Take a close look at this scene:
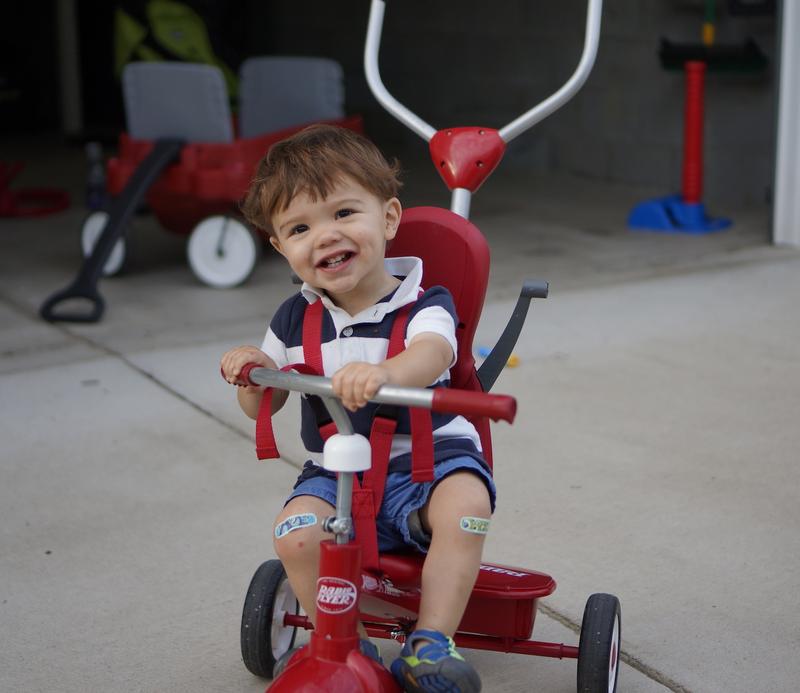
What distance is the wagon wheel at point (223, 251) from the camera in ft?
18.4

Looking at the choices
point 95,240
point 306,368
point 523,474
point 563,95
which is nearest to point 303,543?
point 306,368

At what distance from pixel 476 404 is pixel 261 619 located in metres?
0.89

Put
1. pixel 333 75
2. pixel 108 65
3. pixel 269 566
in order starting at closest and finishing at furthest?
pixel 269 566, pixel 333 75, pixel 108 65

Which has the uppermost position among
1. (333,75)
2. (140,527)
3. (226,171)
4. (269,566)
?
(333,75)

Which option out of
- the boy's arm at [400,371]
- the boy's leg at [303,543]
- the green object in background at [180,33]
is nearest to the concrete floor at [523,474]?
the boy's leg at [303,543]

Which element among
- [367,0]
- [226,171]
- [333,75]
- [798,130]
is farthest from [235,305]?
[367,0]

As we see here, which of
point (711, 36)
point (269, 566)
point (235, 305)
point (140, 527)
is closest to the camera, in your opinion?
point (269, 566)

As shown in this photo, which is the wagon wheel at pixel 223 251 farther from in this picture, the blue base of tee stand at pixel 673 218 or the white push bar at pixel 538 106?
the white push bar at pixel 538 106

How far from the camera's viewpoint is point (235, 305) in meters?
5.36

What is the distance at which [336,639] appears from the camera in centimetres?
190

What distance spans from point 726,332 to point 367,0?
6154 mm

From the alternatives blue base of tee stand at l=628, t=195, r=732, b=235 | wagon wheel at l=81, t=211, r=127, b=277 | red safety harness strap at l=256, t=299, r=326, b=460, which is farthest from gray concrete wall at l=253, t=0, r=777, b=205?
red safety harness strap at l=256, t=299, r=326, b=460

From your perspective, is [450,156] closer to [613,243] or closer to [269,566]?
[269,566]

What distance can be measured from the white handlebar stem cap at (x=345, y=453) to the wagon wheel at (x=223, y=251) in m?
3.83
